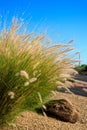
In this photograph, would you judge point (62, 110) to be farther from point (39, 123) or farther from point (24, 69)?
point (24, 69)

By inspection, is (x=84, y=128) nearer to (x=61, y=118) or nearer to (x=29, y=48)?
(x=61, y=118)

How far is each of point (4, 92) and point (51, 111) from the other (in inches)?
98.4

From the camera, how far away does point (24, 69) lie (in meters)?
7.12

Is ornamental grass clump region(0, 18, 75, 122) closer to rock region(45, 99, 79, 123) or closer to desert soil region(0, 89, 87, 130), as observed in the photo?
desert soil region(0, 89, 87, 130)

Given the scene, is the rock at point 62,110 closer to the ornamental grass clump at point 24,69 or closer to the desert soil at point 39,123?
the desert soil at point 39,123

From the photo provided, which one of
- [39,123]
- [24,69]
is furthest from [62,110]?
[24,69]

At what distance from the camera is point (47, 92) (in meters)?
8.13

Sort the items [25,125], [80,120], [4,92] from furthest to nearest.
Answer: [80,120]
[25,125]
[4,92]

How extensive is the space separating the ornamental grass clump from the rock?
4.41 feet

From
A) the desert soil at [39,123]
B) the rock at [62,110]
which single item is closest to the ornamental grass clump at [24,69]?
the desert soil at [39,123]

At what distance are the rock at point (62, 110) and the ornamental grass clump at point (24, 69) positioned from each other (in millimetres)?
1343

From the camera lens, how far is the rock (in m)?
9.28

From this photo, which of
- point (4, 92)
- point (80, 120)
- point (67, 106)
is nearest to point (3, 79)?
point (4, 92)

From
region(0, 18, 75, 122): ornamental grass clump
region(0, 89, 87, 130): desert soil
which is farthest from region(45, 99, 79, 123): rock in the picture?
region(0, 18, 75, 122): ornamental grass clump
